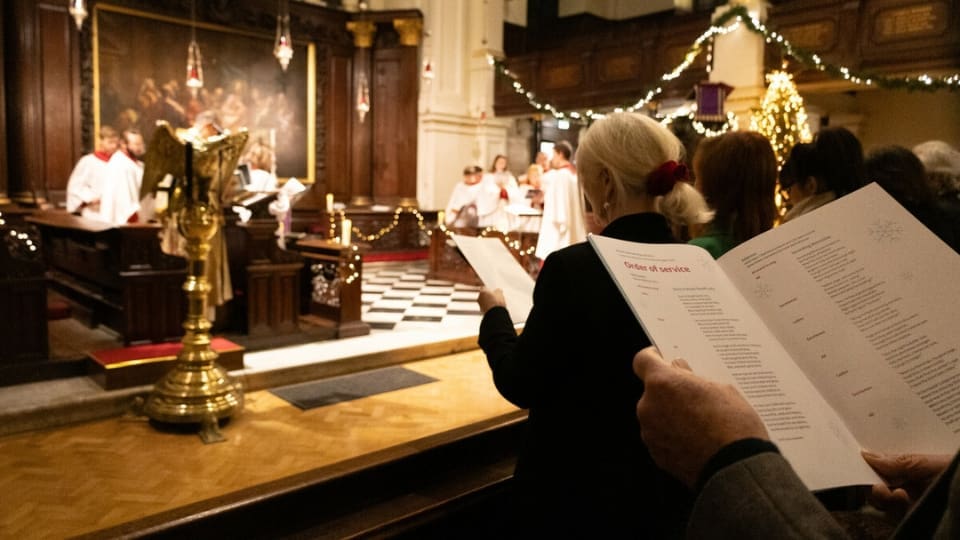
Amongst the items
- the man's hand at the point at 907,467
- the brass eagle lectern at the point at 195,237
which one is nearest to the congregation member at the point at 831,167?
the man's hand at the point at 907,467

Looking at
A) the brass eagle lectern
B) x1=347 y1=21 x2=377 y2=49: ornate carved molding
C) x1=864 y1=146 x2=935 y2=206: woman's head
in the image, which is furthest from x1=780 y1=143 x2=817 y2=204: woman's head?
x1=347 y1=21 x2=377 y2=49: ornate carved molding

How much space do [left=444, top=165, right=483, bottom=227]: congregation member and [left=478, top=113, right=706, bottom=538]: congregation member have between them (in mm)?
9107

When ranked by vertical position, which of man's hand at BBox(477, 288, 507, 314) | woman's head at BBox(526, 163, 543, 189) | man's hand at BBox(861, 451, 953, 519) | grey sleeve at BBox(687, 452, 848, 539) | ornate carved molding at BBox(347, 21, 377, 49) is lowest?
man's hand at BBox(861, 451, 953, 519)

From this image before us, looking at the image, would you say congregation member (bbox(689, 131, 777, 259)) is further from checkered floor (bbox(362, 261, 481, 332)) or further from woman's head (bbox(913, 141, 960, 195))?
checkered floor (bbox(362, 261, 481, 332))

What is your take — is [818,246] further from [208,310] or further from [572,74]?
[572,74]

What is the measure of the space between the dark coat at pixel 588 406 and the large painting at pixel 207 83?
9.94m

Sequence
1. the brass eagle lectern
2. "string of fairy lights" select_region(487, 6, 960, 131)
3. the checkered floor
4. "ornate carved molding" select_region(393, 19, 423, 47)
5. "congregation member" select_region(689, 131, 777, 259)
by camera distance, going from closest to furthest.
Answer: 1. "congregation member" select_region(689, 131, 777, 259)
2. the brass eagle lectern
3. the checkered floor
4. "string of fairy lights" select_region(487, 6, 960, 131)
5. "ornate carved molding" select_region(393, 19, 423, 47)

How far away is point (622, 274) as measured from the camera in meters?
0.89

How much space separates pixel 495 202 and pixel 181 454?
24.0 ft

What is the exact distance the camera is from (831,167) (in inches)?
94.7

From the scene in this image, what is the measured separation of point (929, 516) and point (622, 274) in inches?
15.5

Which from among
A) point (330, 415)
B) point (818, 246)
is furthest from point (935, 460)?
point (330, 415)

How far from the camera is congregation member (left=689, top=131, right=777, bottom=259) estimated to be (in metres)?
2.08

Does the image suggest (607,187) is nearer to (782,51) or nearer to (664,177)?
(664,177)
